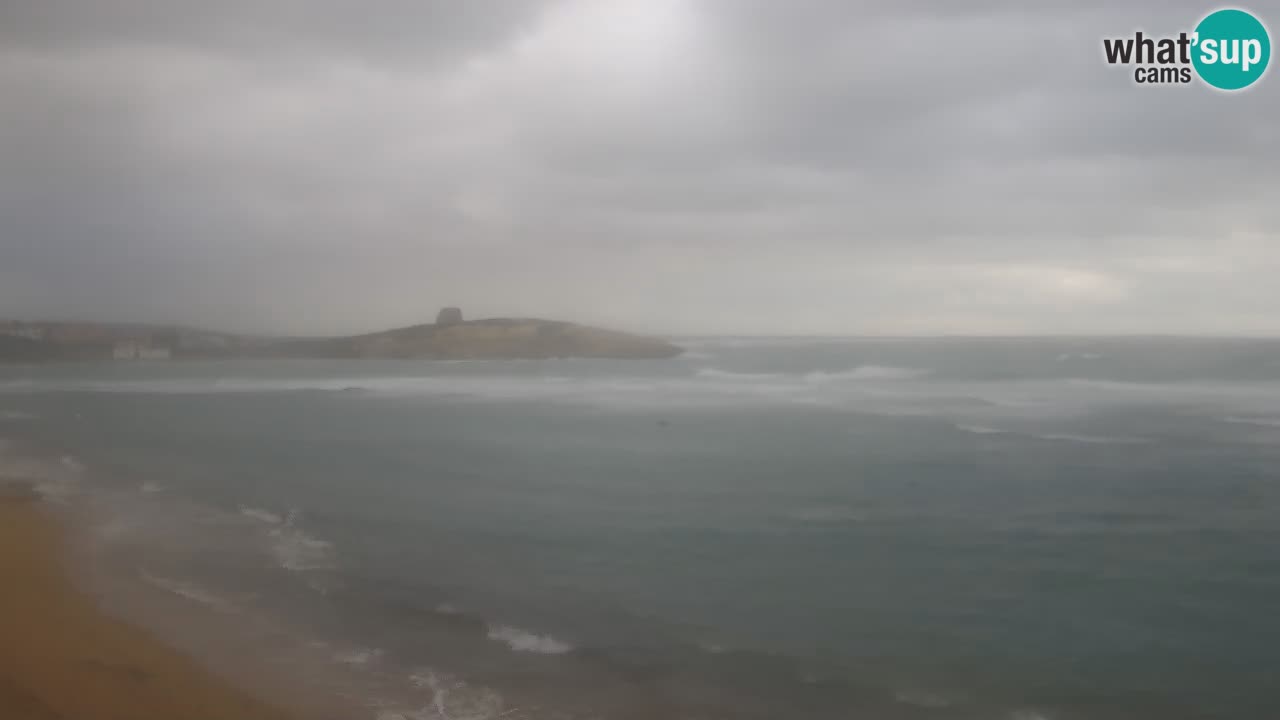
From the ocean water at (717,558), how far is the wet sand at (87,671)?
0.58 m

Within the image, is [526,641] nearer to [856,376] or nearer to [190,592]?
[190,592]

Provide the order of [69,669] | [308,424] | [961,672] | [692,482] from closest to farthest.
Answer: [69,669] → [961,672] → [692,482] → [308,424]

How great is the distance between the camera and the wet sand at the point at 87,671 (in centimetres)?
588

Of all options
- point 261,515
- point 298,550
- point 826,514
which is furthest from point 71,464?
point 826,514

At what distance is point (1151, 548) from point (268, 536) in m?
13.6

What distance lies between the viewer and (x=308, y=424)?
2867 cm

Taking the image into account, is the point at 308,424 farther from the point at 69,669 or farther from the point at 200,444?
the point at 69,669

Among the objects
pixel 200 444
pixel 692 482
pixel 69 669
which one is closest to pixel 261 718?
pixel 69 669

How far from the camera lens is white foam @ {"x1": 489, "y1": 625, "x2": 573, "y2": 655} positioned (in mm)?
7488

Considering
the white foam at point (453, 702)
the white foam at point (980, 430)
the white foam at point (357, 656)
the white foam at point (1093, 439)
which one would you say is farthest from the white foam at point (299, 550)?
the white foam at point (1093, 439)

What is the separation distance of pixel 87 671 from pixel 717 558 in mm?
7449

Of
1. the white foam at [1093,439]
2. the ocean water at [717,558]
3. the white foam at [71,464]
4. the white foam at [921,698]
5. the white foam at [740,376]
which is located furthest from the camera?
the white foam at [740,376]

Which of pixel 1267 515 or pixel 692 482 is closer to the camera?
pixel 1267 515

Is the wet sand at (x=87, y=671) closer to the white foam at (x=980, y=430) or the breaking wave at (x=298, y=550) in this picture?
the breaking wave at (x=298, y=550)
